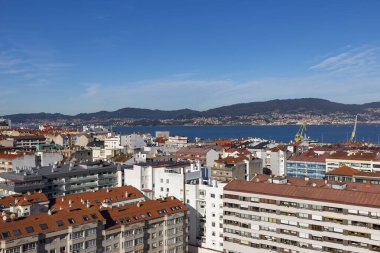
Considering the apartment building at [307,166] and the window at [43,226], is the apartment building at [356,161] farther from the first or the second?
the window at [43,226]

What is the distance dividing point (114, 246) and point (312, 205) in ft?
75.0

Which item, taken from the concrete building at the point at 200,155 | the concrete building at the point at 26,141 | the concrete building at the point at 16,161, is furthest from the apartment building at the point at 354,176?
the concrete building at the point at 26,141

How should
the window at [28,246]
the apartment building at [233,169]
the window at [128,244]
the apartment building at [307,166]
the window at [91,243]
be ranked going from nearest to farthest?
1. the window at [28,246]
2. the window at [91,243]
3. the window at [128,244]
4. the apartment building at [233,169]
5. the apartment building at [307,166]

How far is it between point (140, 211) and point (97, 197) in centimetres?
1026

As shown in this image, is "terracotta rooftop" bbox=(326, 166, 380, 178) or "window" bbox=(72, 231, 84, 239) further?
"terracotta rooftop" bbox=(326, 166, 380, 178)

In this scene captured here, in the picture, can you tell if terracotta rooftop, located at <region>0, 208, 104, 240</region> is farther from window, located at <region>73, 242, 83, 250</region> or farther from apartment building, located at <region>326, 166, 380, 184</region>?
apartment building, located at <region>326, 166, 380, 184</region>

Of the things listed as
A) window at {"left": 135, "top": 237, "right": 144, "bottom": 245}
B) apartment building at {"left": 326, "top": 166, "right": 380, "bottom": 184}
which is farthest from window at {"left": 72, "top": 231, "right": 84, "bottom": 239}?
apartment building at {"left": 326, "top": 166, "right": 380, "bottom": 184}

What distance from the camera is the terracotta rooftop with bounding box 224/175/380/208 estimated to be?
1817 inches

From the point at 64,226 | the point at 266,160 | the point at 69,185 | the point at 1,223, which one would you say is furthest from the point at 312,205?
the point at 266,160

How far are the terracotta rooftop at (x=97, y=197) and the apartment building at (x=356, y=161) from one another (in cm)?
4645

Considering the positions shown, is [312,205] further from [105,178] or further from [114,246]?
[105,178]

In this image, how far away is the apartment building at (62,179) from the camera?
216ft

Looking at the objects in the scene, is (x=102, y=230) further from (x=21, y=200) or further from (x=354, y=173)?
(x=354, y=173)

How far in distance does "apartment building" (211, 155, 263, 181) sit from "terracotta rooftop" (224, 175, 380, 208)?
2291cm
